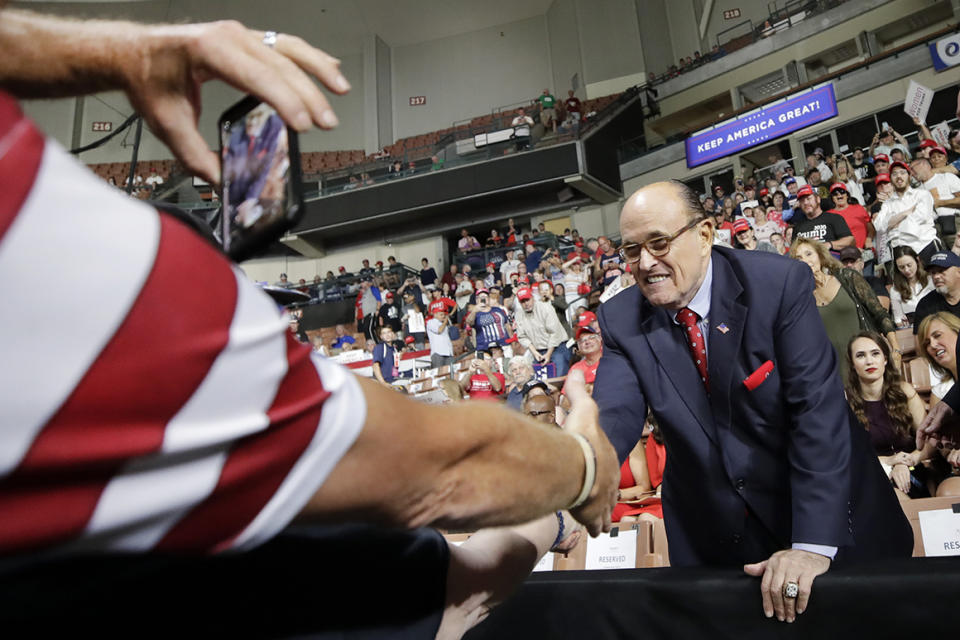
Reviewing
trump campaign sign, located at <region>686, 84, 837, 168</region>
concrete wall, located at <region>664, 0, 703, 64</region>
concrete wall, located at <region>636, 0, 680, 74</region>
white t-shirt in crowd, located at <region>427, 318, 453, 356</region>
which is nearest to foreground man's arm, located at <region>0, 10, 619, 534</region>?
white t-shirt in crowd, located at <region>427, 318, 453, 356</region>

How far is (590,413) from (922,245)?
20.8 ft

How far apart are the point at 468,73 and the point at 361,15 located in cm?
412

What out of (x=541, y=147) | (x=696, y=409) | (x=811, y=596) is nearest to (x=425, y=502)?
(x=811, y=596)

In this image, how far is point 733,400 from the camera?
1.92m

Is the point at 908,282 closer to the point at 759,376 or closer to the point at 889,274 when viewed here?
the point at 889,274

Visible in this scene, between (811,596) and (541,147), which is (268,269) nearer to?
(541,147)

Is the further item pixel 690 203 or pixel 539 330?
pixel 539 330

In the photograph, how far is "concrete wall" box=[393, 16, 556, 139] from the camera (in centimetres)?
2222

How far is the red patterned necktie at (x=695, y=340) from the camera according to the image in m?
1.99

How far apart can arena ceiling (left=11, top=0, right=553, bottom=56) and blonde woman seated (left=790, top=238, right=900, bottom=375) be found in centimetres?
1987

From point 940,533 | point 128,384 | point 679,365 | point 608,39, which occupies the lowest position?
point 940,533

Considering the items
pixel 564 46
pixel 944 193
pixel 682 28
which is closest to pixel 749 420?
pixel 944 193

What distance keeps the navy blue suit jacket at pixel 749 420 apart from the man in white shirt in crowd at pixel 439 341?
817 cm

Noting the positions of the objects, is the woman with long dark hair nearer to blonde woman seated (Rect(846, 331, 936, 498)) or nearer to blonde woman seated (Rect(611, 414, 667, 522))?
blonde woman seated (Rect(846, 331, 936, 498))
